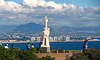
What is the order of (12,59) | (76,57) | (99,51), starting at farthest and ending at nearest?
1. (99,51)
2. (76,57)
3. (12,59)

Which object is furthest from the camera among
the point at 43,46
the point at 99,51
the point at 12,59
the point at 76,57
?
the point at 43,46

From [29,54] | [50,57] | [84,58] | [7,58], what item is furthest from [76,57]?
[7,58]

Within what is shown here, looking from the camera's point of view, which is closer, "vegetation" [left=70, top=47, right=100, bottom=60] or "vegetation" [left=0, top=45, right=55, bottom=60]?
"vegetation" [left=0, top=45, right=55, bottom=60]

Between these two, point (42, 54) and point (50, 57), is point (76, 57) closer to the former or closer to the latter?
point (50, 57)

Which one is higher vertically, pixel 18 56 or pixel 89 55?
pixel 18 56

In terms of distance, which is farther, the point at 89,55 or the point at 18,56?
the point at 89,55

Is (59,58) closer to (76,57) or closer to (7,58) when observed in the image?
(76,57)

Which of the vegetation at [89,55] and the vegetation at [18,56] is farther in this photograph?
the vegetation at [89,55]

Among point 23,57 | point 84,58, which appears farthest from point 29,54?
point 84,58

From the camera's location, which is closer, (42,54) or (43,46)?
(42,54)
